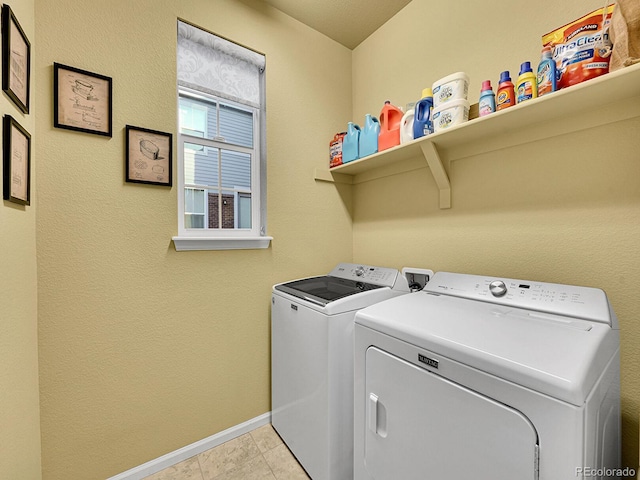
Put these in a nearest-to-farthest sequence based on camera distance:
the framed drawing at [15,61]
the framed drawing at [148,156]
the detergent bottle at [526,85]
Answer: the framed drawing at [15,61] < the detergent bottle at [526,85] < the framed drawing at [148,156]

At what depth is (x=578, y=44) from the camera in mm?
1029

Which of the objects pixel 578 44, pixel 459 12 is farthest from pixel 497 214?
pixel 459 12

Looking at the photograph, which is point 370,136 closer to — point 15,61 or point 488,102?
point 488,102

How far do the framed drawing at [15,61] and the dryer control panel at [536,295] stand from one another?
1.91 metres

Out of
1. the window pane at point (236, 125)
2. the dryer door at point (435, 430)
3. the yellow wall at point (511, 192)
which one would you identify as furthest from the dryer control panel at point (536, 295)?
the window pane at point (236, 125)

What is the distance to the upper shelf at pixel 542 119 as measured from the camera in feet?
3.30

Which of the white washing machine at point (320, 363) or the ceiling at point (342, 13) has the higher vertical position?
the ceiling at point (342, 13)

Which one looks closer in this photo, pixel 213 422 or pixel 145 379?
pixel 145 379

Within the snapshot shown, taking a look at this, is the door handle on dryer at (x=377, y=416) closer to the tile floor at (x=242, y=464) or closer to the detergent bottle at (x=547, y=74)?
the tile floor at (x=242, y=464)

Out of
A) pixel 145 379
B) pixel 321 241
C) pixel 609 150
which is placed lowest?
pixel 145 379

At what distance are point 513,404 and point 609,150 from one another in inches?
45.4

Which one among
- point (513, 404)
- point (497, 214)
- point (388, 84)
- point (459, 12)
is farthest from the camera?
point (388, 84)

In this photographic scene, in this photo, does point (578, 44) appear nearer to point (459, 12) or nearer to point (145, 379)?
point (459, 12)

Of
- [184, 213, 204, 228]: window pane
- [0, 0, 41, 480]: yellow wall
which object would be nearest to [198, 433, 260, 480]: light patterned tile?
[0, 0, 41, 480]: yellow wall
